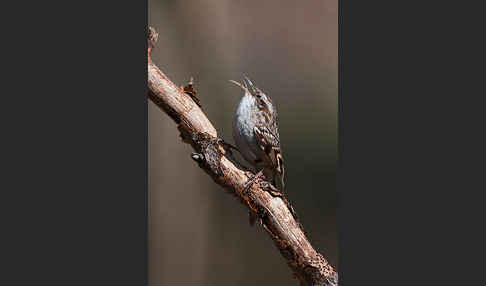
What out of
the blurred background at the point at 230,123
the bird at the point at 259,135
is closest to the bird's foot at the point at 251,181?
the bird at the point at 259,135

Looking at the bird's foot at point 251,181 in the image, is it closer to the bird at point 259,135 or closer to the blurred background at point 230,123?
the bird at point 259,135

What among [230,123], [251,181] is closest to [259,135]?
[230,123]

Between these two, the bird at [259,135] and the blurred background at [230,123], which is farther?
the bird at [259,135]

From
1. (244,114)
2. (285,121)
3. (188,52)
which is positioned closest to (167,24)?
(188,52)

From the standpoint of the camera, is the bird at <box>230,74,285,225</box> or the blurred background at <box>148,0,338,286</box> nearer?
the blurred background at <box>148,0,338,286</box>

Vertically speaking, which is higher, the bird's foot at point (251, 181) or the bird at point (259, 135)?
the bird at point (259, 135)

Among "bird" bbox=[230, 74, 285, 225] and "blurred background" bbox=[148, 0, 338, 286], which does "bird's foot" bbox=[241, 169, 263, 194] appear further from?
"blurred background" bbox=[148, 0, 338, 286]

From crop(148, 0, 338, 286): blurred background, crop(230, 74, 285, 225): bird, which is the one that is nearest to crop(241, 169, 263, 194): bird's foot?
crop(230, 74, 285, 225): bird

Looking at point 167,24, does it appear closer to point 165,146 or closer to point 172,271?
point 165,146
